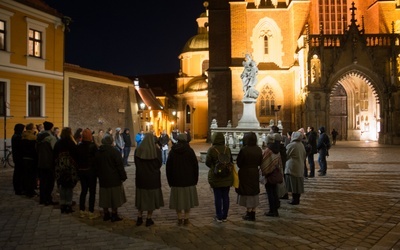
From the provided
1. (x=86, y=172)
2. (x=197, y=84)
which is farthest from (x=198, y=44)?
(x=86, y=172)

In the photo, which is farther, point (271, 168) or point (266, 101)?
point (266, 101)

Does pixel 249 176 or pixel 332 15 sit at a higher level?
pixel 332 15

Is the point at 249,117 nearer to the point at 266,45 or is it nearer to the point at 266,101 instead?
the point at 266,101

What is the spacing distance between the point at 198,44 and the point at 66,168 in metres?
49.7

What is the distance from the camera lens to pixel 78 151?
7910 millimetres

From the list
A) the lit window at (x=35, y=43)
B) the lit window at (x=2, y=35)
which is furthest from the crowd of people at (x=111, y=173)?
the lit window at (x=35, y=43)

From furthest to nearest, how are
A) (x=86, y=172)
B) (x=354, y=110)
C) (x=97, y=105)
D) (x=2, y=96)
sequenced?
(x=354, y=110)
(x=97, y=105)
(x=2, y=96)
(x=86, y=172)

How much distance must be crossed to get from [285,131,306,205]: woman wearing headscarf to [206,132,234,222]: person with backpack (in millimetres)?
2143

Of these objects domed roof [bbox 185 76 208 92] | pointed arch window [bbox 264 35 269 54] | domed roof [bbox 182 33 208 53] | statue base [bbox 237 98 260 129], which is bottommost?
statue base [bbox 237 98 260 129]

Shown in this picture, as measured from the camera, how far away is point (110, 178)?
285 inches

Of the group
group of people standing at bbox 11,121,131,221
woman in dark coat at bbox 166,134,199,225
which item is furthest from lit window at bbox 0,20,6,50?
woman in dark coat at bbox 166,134,199,225

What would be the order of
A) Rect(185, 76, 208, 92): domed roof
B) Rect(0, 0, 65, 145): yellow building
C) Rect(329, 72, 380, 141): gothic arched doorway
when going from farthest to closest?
Rect(185, 76, 208, 92): domed roof < Rect(329, 72, 380, 141): gothic arched doorway < Rect(0, 0, 65, 145): yellow building

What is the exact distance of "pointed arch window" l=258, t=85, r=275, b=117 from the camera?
34.1 meters

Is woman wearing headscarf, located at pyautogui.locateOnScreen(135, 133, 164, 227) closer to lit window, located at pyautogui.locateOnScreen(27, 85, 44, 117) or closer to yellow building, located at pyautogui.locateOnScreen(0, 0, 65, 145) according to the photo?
yellow building, located at pyautogui.locateOnScreen(0, 0, 65, 145)
